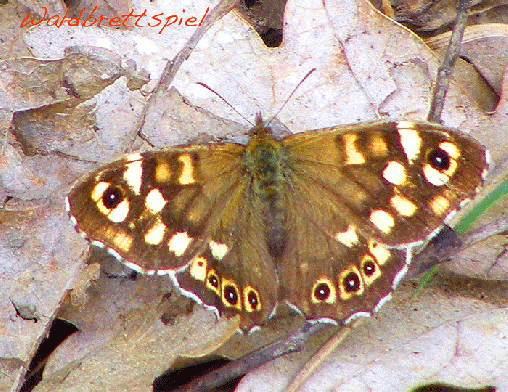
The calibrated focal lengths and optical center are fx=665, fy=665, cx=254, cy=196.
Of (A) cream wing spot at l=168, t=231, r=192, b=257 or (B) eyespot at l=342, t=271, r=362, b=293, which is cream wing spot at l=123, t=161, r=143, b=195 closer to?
(A) cream wing spot at l=168, t=231, r=192, b=257

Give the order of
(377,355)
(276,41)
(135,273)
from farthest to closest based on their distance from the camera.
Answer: (276,41)
(135,273)
(377,355)

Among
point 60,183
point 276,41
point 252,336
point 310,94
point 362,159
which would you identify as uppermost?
point 276,41

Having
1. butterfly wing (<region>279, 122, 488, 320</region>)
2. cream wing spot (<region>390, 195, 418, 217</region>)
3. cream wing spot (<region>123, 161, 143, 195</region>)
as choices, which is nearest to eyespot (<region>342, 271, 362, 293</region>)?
butterfly wing (<region>279, 122, 488, 320</region>)

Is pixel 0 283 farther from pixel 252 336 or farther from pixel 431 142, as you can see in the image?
pixel 431 142

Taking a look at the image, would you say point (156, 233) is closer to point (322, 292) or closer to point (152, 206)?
point (152, 206)

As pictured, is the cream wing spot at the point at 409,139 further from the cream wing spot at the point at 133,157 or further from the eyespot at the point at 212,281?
the cream wing spot at the point at 133,157

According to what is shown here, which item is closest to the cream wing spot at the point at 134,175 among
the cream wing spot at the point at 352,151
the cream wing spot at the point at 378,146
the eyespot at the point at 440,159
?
the cream wing spot at the point at 352,151

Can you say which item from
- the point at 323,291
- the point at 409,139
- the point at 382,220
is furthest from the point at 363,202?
the point at 323,291

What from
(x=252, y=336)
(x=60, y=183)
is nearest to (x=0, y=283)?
(x=60, y=183)

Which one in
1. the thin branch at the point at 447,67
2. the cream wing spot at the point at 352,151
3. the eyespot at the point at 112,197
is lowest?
the eyespot at the point at 112,197
